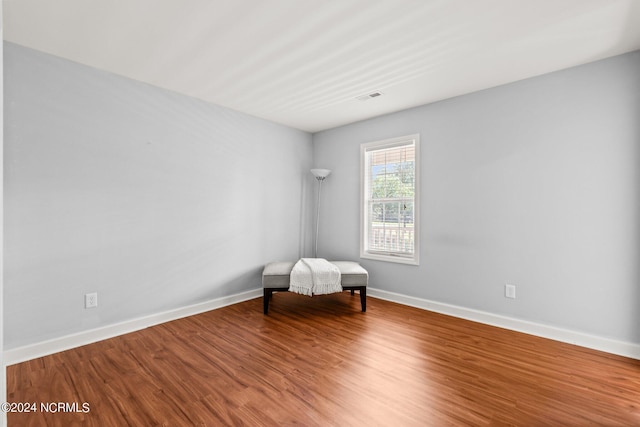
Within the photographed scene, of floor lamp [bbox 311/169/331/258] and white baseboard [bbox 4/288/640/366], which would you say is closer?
white baseboard [bbox 4/288/640/366]

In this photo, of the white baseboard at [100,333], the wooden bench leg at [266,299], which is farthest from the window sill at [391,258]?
the white baseboard at [100,333]

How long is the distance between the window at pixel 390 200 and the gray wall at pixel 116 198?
58.0 inches

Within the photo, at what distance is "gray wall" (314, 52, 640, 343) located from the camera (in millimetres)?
2582

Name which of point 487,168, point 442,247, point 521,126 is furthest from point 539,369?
point 521,126

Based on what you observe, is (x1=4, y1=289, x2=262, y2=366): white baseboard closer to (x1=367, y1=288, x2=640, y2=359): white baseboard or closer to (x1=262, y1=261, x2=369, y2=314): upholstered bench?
(x1=262, y1=261, x2=369, y2=314): upholstered bench

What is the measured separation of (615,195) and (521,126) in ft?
3.22

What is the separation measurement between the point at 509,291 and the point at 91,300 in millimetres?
4043

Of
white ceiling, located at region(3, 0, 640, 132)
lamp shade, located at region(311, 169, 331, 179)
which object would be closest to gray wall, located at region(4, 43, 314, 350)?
white ceiling, located at region(3, 0, 640, 132)

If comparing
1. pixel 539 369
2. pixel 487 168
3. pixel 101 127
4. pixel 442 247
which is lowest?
pixel 539 369

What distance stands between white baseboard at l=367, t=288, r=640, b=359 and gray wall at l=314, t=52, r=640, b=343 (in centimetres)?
6

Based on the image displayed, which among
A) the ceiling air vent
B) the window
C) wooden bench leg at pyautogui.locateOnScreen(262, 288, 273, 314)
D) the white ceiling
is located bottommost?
wooden bench leg at pyautogui.locateOnScreen(262, 288, 273, 314)

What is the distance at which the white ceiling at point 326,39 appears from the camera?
200cm

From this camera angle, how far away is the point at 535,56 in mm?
2594

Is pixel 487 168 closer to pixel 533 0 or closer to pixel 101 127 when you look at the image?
pixel 533 0
